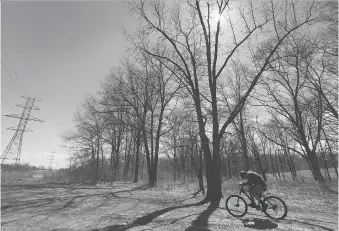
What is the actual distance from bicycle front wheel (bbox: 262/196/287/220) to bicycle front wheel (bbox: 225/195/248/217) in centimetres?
70

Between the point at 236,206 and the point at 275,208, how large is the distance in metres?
1.32

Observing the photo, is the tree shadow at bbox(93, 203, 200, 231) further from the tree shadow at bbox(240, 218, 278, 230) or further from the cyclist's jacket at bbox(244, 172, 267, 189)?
the cyclist's jacket at bbox(244, 172, 267, 189)

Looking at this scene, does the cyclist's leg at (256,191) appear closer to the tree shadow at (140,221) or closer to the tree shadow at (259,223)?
the tree shadow at (259,223)

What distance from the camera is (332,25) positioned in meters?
12.7

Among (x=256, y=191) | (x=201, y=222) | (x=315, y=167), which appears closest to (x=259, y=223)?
(x=256, y=191)

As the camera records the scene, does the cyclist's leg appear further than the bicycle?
Yes

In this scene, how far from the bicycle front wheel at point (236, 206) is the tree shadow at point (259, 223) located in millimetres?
509

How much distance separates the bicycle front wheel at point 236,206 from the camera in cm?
757

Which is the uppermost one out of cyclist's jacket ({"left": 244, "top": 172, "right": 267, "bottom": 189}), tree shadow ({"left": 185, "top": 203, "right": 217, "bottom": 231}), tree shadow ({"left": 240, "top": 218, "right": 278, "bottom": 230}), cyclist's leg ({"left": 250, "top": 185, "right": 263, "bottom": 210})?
cyclist's jacket ({"left": 244, "top": 172, "right": 267, "bottom": 189})

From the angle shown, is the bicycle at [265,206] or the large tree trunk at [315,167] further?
the large tree trunk at [315,167]

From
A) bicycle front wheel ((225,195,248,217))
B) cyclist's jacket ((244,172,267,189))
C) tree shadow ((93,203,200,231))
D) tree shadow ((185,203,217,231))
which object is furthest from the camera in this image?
cyclist's jacket ((244,172,267,189))

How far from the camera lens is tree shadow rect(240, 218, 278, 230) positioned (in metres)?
6.12

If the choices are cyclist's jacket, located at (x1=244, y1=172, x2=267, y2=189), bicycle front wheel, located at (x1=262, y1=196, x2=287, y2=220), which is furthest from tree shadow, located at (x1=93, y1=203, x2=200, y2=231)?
bicycle front wheel, located at (x1=262, y1=196, x2=287, y2=220)

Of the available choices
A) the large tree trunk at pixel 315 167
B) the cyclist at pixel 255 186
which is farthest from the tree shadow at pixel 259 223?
the large tree trunk at pixel 315 167
